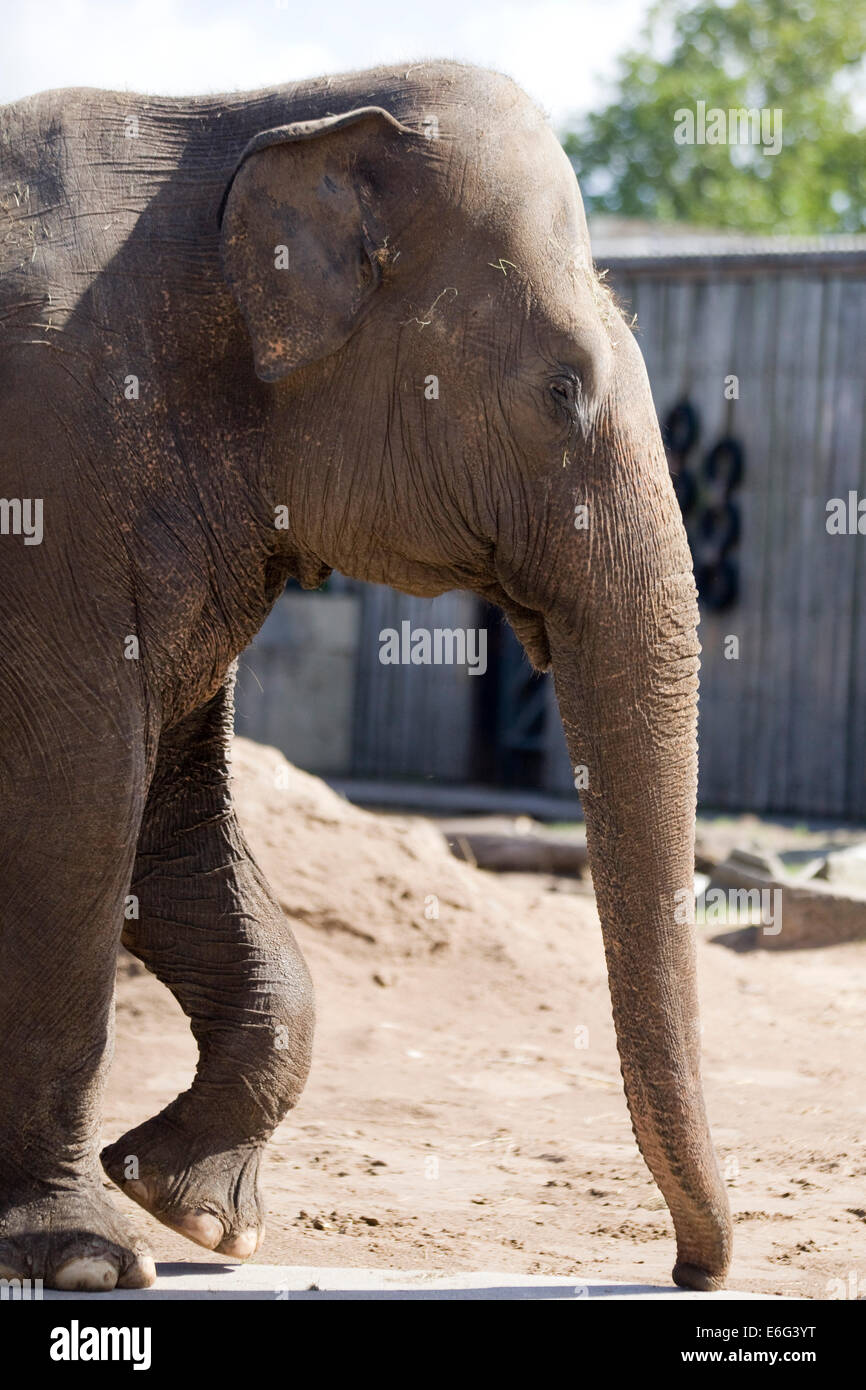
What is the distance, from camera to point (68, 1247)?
374cm

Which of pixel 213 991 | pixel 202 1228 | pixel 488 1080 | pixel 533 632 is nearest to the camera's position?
pixel 533 632

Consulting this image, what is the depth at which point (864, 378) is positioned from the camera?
14945mm

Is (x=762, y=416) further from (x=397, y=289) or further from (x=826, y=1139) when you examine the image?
(x=397, y=289)

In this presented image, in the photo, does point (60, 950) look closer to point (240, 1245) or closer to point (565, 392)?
point (240, 1245)

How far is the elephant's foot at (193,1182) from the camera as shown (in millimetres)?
4168

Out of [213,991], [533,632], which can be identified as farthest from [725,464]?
[533,632]

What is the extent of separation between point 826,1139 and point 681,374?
10833 millimetres

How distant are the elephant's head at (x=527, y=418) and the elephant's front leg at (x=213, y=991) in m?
1.04

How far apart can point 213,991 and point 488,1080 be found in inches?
94.8

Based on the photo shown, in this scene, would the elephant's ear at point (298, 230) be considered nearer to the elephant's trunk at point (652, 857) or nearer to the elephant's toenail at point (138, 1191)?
the elephant's trunk at point (652, 857)

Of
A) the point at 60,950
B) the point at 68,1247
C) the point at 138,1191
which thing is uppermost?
the point at 60,950

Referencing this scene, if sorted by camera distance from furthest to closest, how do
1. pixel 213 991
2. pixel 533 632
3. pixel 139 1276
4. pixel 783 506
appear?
pixel 783 506 < pixel 213 991 < pixel 533 632 < pixel 139 1276

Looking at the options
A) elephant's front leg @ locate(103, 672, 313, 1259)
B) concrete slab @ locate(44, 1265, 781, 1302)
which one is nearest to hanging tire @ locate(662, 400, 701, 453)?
elephant's front leg @ locate(103, 672, 313, 1259)
